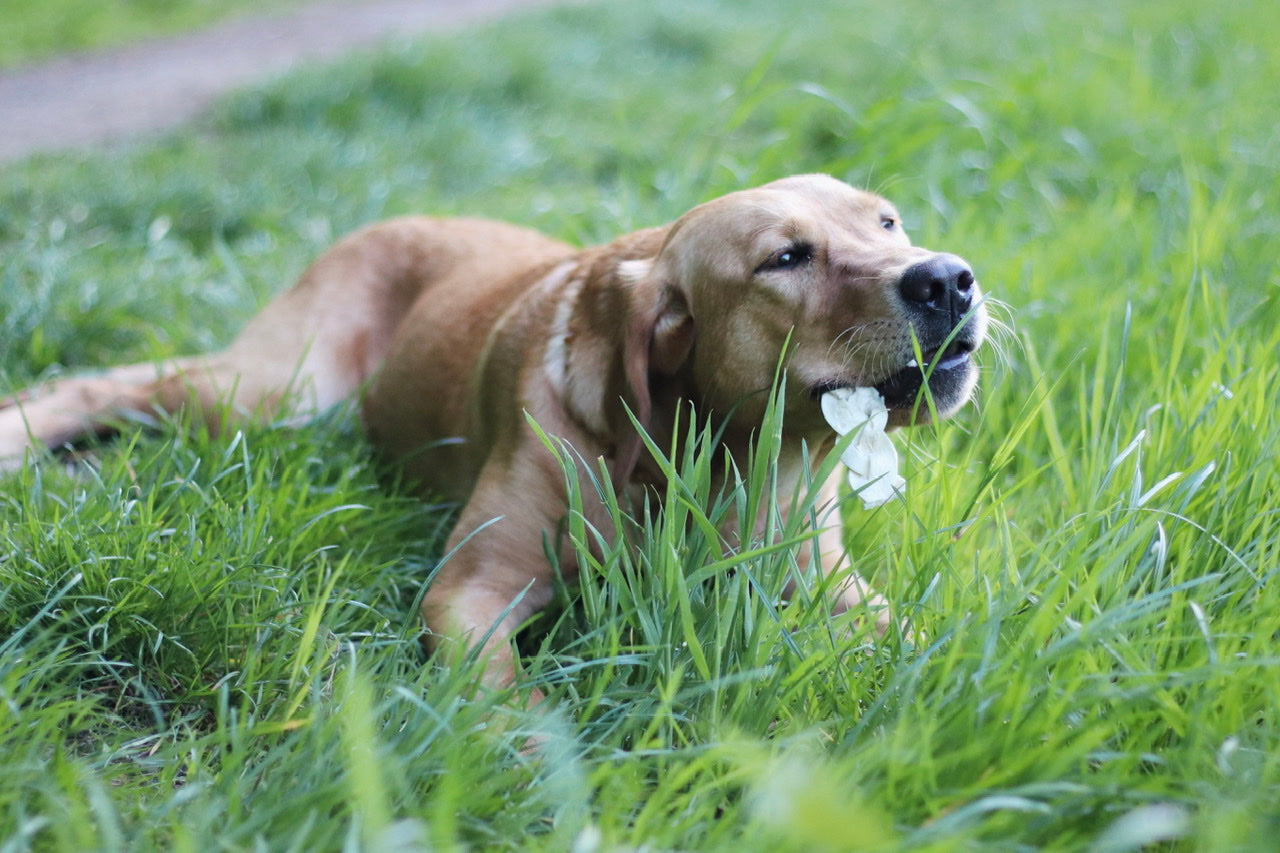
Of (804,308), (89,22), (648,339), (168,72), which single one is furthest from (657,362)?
(89,22)

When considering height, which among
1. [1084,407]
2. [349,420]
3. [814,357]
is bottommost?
[349,420]

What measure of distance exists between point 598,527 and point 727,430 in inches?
13.6

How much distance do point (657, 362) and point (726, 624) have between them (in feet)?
2.42

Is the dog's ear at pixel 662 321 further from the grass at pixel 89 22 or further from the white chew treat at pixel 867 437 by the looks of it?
the grass at pixel 89 22

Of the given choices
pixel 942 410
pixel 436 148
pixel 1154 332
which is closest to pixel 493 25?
pixel 436 148

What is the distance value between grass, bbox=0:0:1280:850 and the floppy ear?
0.18m

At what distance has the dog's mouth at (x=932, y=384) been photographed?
210 cm

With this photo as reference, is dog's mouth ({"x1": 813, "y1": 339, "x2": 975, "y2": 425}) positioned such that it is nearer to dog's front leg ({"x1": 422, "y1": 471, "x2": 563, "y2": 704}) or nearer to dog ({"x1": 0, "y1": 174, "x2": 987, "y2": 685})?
dog ({"x1": 0, "y1": 174, "x2": 987, "y2": 685})

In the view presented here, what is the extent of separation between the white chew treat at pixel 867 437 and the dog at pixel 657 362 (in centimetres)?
3

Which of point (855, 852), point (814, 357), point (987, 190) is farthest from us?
point (987, 190)

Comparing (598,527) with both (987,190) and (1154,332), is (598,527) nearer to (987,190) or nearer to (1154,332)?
(1154,332)

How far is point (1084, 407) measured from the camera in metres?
2.46

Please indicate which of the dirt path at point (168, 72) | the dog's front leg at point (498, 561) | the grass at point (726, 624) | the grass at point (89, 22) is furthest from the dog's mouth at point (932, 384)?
the grass at point (89, 22)

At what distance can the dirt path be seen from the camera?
20.9ft
